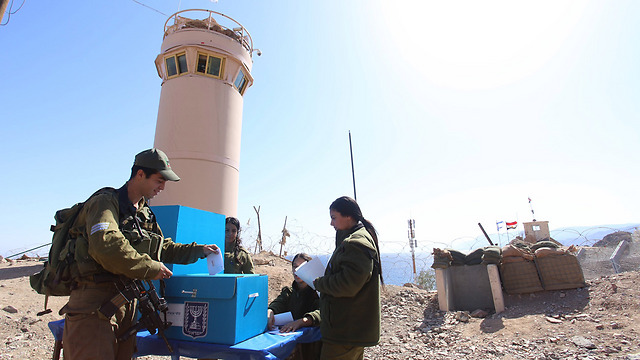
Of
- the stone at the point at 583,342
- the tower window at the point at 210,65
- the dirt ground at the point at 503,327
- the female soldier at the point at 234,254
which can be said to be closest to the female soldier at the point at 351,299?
the female soldier at the point at 234,254

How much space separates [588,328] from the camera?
500 cm

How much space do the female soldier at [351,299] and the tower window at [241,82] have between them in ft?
28.2

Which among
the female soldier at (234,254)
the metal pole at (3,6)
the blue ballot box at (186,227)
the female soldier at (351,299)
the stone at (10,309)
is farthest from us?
the stone at (10,309)

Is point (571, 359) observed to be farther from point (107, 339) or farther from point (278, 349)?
point (107, 339)

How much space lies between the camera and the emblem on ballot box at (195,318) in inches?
81.4

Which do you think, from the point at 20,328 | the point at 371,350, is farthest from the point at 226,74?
the point at 371,350

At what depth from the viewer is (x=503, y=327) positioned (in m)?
5.57

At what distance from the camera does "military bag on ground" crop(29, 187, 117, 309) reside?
193 cm

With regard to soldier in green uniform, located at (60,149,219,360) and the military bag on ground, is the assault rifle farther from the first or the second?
the military bag on ground

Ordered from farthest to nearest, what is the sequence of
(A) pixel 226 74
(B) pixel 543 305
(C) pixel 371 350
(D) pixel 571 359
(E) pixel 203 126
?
(A) pixel 226 74 < (E) pixel 203 126 < (B) pixel 543 305 < (C) pixel 371 350 < (D) pixel 571 359

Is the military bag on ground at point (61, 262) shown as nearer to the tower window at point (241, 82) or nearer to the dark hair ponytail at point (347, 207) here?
the dark hair ponytail at point (347, 207)

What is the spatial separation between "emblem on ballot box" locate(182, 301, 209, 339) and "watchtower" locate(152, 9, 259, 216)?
21.7 ft

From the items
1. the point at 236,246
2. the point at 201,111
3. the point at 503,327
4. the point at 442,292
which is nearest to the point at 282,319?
the point at 236,246

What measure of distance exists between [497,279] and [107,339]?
6.63 meters
